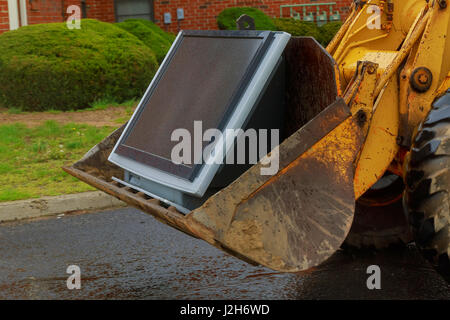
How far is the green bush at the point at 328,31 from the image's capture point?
17.3 metres

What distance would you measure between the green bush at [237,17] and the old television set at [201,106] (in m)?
12.3

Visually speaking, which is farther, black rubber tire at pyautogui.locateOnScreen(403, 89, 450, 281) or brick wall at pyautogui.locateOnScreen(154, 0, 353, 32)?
brick wall at pyautogui.locateOnScreen(154, 0, 353, 32)

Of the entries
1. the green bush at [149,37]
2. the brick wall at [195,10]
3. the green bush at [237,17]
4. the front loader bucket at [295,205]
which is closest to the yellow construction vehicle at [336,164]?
the front loader bucket at [295,205]

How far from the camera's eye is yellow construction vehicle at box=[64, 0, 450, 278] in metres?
3.51

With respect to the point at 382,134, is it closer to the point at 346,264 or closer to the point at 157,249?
the point at 346,264

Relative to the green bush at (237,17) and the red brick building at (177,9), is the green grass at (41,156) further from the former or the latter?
the green bush at (237,17)

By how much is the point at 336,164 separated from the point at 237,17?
1358cm

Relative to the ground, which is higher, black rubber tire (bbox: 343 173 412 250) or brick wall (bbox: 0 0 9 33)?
brick wall (bbox: 0 0 9 33)

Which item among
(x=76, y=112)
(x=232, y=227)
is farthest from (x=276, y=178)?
Answer: (x=76, y=112)

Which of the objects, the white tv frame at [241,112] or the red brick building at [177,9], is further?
the red brick building at [177,9]

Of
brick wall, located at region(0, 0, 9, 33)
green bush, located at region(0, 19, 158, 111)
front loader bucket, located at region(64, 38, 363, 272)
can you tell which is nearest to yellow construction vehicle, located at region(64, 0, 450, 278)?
front loader bucket, located at region(64, 38, 363, 272)

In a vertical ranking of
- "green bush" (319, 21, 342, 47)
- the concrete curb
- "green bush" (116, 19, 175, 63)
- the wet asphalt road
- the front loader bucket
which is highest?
the front loader bucket

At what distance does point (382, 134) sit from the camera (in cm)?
410

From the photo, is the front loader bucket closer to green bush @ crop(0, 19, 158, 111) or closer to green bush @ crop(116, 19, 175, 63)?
green bush @ crop(0, 19, 158, 111)
